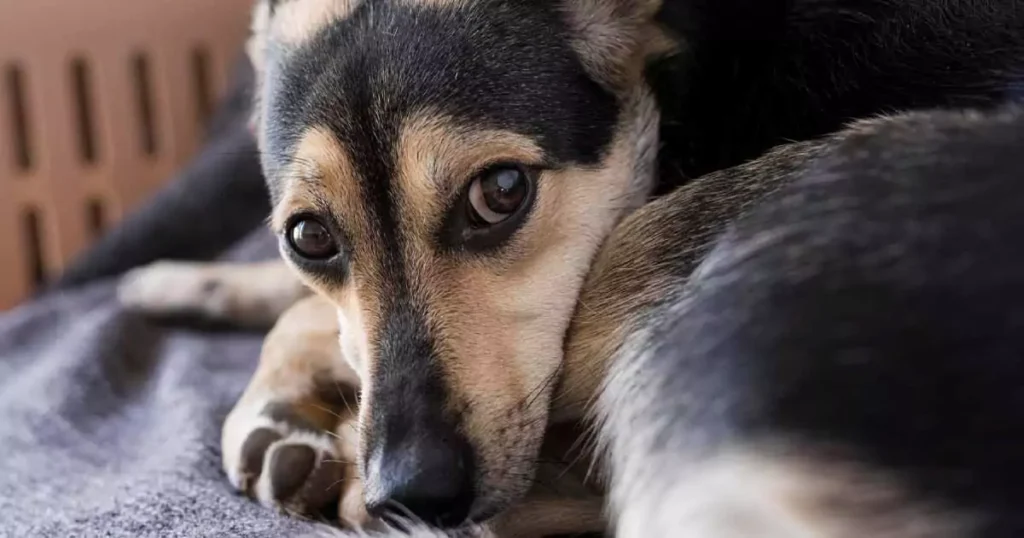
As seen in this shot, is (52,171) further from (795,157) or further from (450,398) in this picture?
(795,157)

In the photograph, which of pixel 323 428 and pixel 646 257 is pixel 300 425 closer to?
pixel 323 428

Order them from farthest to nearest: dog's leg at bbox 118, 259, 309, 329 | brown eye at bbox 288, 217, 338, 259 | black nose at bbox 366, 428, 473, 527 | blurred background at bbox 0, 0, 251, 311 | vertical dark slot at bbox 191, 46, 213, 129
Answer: vertical dark slot at bbox 191, 46, 213, 129 → blurred background at bbox 0, 0, 251, 311 → dog's leg at bbox 118, 259, 309, 329 → brown eye at bbox 288, 217, 338, 259 → black nose at bbox 366, 428, 473, 527

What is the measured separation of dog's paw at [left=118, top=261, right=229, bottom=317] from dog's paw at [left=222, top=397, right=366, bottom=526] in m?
0.74

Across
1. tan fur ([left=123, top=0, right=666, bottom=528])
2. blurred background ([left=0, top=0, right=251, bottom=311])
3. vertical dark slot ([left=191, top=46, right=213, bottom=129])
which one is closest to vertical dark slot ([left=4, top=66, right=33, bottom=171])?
blurred background ([left=0, top=0, right=251, bottom=311])

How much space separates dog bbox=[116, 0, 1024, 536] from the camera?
0.92 meters

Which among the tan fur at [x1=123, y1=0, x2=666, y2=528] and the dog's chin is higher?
the tan fur at [x1=123, y1=0, x2=666, y2=528]

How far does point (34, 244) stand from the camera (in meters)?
2.69

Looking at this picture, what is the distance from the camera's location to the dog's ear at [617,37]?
1.28 m

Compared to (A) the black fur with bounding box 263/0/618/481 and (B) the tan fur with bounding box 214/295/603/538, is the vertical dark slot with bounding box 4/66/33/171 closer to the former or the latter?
(B) the tan fur with bounding box 214/295/603/538

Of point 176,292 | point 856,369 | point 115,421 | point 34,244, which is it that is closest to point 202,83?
point 34,244

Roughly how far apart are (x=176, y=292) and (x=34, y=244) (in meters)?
0.89

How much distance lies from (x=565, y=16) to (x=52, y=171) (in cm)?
181

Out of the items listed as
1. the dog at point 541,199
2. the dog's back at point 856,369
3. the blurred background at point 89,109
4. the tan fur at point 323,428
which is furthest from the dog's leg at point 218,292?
the dog's back at point 856,369

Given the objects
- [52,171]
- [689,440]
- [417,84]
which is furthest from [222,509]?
[52,171]
